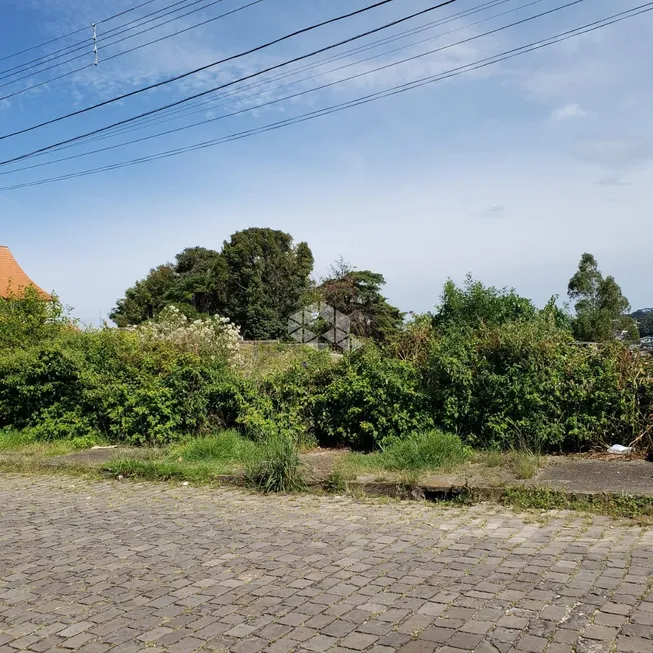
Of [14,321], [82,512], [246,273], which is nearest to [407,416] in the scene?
[82,512]

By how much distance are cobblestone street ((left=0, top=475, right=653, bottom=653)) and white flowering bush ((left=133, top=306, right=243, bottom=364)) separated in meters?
5.48

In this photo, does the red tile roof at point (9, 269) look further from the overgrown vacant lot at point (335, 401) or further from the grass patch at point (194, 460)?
the grass patch at point (194, 460)

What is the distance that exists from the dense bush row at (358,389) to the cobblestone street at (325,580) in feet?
7.46

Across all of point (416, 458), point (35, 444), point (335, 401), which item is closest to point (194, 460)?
point (335, 401)

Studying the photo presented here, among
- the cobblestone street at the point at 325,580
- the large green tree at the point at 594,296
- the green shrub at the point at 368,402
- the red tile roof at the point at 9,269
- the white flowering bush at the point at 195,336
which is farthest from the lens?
the red tile roof at the point at 9,269

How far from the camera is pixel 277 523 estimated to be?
6.56 meters

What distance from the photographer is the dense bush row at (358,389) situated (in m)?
8.49

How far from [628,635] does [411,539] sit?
91.5 inches

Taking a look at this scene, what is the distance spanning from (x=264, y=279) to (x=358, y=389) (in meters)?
45.7

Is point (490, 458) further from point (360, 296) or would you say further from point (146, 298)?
point (146, 298)

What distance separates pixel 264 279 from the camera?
179 ft

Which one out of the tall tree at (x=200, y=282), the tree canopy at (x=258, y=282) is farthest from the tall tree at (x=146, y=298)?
the tree canopy at (x=258, y=282)

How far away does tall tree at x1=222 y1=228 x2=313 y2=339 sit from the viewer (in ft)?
174

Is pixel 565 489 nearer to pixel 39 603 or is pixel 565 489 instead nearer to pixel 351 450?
pixel 351 450
